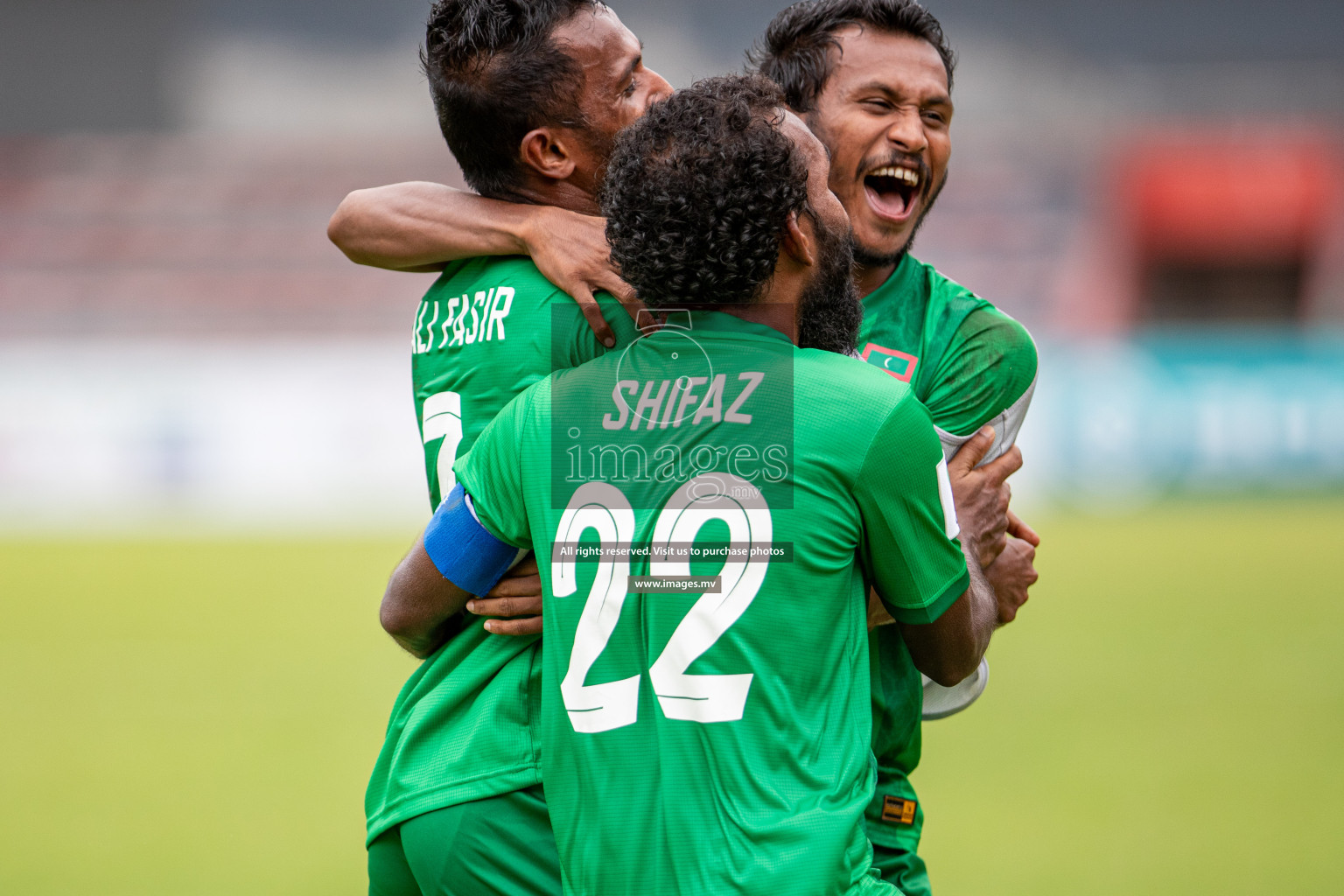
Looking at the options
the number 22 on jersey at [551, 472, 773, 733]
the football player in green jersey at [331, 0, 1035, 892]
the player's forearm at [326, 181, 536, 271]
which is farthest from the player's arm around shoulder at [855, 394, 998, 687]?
the player's forearm at [326, 181, 536, 271]

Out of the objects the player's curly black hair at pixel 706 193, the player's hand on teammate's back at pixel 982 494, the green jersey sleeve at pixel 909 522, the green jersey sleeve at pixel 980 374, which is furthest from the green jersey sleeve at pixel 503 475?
the green jersey sleeve at pixel 980 374

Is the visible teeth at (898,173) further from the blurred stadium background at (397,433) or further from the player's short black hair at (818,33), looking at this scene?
the blurred stadium background at (397,433)

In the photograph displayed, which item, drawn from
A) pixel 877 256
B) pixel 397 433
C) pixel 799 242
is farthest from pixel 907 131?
pixel 397 433

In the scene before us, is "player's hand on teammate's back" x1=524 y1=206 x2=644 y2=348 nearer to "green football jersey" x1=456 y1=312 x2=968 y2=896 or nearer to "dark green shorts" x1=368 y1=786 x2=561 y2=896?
"green football jersey" x1=456 y1=312 x2=968 y2=896

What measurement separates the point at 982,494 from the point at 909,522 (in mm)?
606

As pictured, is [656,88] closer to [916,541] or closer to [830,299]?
[830,299]

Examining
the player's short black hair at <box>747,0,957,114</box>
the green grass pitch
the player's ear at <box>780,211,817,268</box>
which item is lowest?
the green grass pitch

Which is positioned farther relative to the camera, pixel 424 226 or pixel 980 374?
pixel 980 374

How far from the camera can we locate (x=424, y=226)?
8.05ft

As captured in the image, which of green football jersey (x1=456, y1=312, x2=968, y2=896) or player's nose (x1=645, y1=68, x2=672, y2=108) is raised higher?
player's nose (x1=645, y1=68, x2=672, y2=108)

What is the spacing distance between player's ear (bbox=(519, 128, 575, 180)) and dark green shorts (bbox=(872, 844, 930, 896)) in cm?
150

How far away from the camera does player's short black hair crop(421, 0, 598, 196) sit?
89.0 inches

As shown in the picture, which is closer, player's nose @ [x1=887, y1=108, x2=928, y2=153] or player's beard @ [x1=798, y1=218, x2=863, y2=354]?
player's beard @ [x1=798, y1=218, x2=863, y2=354]

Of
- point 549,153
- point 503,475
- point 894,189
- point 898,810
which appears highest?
point 894,189
